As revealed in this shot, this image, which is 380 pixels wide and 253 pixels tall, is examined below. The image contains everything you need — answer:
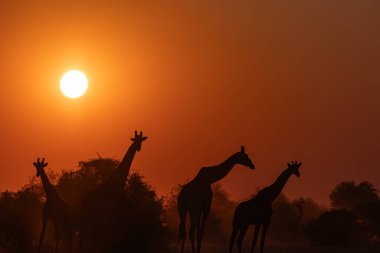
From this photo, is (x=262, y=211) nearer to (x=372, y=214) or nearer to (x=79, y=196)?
(x=79, y=196)

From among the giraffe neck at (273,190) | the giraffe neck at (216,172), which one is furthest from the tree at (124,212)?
the giraffe neck at (273,190)

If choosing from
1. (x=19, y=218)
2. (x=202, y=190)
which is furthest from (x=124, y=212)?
(x=19, y=218)

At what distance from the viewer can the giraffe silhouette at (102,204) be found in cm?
2872

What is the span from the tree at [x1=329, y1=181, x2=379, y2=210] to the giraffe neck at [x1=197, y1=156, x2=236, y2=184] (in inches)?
2561

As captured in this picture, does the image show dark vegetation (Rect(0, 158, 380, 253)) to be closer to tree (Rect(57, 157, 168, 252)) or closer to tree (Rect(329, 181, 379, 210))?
tree (Rect(57, 157, 168, 252))

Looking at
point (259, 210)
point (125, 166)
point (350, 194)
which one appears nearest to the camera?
point (259, 210)

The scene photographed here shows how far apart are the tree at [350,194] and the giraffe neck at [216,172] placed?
65.1 meters

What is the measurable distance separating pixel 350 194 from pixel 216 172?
6738cm

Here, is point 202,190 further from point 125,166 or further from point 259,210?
point 125,166

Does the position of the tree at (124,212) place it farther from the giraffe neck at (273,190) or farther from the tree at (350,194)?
the tree at (350,194)

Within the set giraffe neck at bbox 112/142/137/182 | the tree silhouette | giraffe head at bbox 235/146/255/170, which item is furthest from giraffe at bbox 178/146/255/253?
the tree silhouette

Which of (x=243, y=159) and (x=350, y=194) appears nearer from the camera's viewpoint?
(x=243, y=159)

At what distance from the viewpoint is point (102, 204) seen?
1129 inches

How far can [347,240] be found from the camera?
2285 inches
